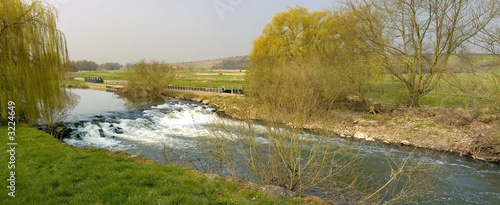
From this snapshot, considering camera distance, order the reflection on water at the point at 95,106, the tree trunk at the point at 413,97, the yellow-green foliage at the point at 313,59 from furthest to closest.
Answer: the reflection on water at the point at 95,106 → the tree trunk at the point at 413,97 → the yellow-green foliage at the point at 313,59

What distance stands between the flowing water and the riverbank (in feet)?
2.80

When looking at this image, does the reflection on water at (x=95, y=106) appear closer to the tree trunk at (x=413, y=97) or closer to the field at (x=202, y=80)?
the field at (x=202, y=80)

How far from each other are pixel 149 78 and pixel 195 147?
80.0ft

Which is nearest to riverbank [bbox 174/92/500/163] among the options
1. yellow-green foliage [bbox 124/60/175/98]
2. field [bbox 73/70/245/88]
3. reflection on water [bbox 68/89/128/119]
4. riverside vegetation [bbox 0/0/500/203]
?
riverside vegetation [bbox 0/0/500/203]

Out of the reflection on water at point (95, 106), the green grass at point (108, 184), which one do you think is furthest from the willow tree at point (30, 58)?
the reflection on water at point (95, 106)

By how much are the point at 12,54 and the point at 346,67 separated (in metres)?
18.4

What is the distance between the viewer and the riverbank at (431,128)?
40.8 ft

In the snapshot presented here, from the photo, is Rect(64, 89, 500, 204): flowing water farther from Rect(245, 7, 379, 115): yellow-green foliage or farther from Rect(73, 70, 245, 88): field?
Rect(73, 70, 245, 88): field

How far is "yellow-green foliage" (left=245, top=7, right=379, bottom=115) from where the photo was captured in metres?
15.7

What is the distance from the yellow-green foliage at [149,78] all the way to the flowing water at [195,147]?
42.1 ft

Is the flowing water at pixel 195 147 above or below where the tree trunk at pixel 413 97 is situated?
below

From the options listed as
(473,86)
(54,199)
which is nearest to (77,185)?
(54,199)

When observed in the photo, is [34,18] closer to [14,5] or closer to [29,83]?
[14,5]

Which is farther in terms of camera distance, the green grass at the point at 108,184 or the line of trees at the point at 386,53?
the line of trees at the point at 386,53
